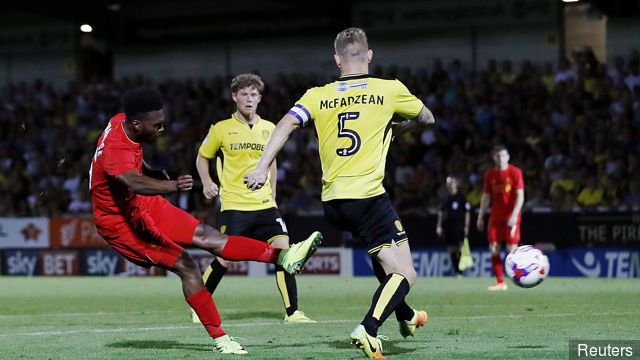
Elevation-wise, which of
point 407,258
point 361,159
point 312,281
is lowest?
point 312,281

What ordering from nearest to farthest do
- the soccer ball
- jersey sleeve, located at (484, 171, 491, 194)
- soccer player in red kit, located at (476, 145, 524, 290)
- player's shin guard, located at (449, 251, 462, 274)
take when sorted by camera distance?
the soccer ball
soccer player in red kit, located at (476, 145, 524, 290)
jersey sleeve, located at (484, 171, 491, 194)
player's shin guard, located at (449, 251, 462, 274)

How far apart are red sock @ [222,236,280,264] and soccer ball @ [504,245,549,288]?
145 inches

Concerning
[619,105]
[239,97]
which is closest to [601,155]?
[619,105]

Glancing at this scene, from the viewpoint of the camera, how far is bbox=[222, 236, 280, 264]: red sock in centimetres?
787

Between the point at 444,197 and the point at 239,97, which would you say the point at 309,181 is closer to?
the point at 444,197

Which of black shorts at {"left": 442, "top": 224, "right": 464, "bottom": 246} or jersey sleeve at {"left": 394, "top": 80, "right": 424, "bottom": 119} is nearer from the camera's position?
jersey sleeve at {"left": 394, "top": 80, "right": 424, "bottom": 119}

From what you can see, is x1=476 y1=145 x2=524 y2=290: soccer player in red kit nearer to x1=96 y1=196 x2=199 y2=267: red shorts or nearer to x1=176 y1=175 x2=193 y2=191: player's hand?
x1=96 y1=196 x2=199 y2=267: red shorts

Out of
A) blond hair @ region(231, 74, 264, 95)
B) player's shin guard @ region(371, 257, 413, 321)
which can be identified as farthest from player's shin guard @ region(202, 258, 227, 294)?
player's shin guard @ region(371, 257, 413, 321)

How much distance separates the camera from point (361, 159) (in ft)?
24.0

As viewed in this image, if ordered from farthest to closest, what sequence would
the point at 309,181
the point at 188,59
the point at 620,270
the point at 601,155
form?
the point at 188,59 → the point at 309,181 → the point at 601,155 → the point at 620,270

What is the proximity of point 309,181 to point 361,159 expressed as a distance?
1653cm

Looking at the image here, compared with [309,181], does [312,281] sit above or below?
below

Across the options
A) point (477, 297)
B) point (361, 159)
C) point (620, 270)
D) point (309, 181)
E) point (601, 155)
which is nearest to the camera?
point (361, 159)

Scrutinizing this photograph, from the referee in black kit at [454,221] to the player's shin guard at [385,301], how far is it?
12907 mm
